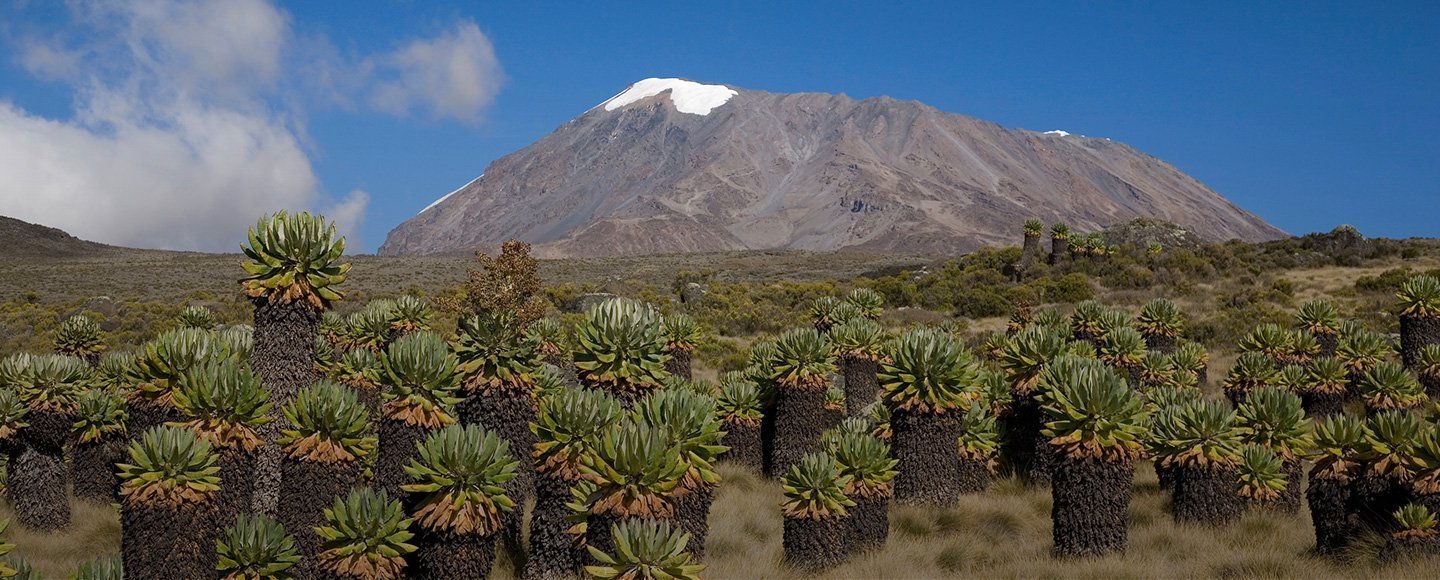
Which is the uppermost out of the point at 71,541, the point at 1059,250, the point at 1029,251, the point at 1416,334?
the point at 1059,250

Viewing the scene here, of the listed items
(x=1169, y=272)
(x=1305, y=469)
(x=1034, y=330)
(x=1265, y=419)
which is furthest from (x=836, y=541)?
(x=1169, y=272)

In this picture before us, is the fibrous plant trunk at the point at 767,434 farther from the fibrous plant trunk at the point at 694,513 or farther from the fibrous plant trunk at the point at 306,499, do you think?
the fibrous plant trunk at the point at 306,499

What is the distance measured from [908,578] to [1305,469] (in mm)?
9389

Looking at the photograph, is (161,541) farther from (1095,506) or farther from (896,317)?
(896,317)

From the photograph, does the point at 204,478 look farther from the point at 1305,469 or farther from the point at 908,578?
the point at 1305,469

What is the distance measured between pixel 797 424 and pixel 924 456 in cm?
263

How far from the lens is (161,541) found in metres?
8.16

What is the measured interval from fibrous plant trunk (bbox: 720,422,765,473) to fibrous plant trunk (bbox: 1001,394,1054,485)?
4.58 meters

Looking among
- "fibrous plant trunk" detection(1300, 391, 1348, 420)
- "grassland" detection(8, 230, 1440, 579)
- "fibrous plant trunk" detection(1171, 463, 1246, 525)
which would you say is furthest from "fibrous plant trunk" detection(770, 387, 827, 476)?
"fibrous plant trunk" detection(1300, 391, 1348, 420)

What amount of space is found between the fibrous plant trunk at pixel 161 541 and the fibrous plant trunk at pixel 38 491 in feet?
17.6

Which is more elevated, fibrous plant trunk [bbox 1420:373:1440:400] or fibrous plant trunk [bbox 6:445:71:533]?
fibrous plant trunk [bbox 1420:373:1440:400]

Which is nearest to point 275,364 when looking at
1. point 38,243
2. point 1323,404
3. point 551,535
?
point 551,535

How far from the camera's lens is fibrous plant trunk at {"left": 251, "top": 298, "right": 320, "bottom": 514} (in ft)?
32.8

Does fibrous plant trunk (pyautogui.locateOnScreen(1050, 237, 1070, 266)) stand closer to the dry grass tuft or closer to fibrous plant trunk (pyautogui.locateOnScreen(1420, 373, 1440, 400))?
fibrous plant trunk (pyautogui.locateOnScreen(1420, 373, 1440, 400))
